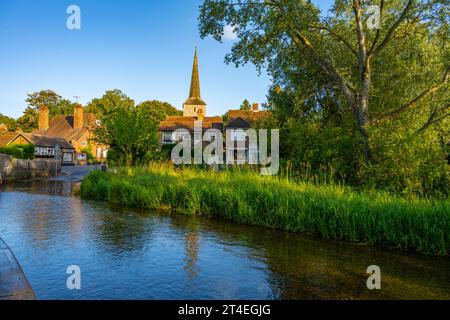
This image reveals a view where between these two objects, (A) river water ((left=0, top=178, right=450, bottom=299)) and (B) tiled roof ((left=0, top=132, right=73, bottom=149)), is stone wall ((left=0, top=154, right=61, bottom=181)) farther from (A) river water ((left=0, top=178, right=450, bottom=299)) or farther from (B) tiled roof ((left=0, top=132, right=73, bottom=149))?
(B) tiled roof ((left=0, top=132, right=73, bottom=149))

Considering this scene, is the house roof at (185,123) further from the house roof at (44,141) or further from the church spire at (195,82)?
the church spire at (195,82)

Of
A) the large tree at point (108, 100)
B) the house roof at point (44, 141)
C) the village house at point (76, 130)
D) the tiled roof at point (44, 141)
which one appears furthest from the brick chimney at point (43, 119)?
the house roof at point (44, 141)

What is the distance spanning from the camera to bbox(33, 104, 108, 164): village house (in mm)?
60906

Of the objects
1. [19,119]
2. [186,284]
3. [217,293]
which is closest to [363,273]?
[217,293]

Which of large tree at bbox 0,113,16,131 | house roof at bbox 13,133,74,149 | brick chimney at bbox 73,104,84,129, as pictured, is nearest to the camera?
house roof at bbox 13,133,74,149

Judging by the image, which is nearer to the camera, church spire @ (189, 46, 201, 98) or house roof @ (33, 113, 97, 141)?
house roof @ (33, 113, 97, 141)

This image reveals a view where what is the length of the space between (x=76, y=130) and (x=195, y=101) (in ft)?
86.4

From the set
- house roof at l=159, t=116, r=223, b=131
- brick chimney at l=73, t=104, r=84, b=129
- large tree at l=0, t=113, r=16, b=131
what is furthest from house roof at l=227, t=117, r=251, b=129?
large tree at l=0, t=113, r=16, b=131

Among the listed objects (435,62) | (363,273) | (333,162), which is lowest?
(363,273)

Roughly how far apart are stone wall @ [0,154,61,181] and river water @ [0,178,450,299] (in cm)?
1805

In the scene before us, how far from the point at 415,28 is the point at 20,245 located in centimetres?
1736

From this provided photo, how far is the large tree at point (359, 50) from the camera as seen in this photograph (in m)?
13.8

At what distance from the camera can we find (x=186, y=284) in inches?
211
